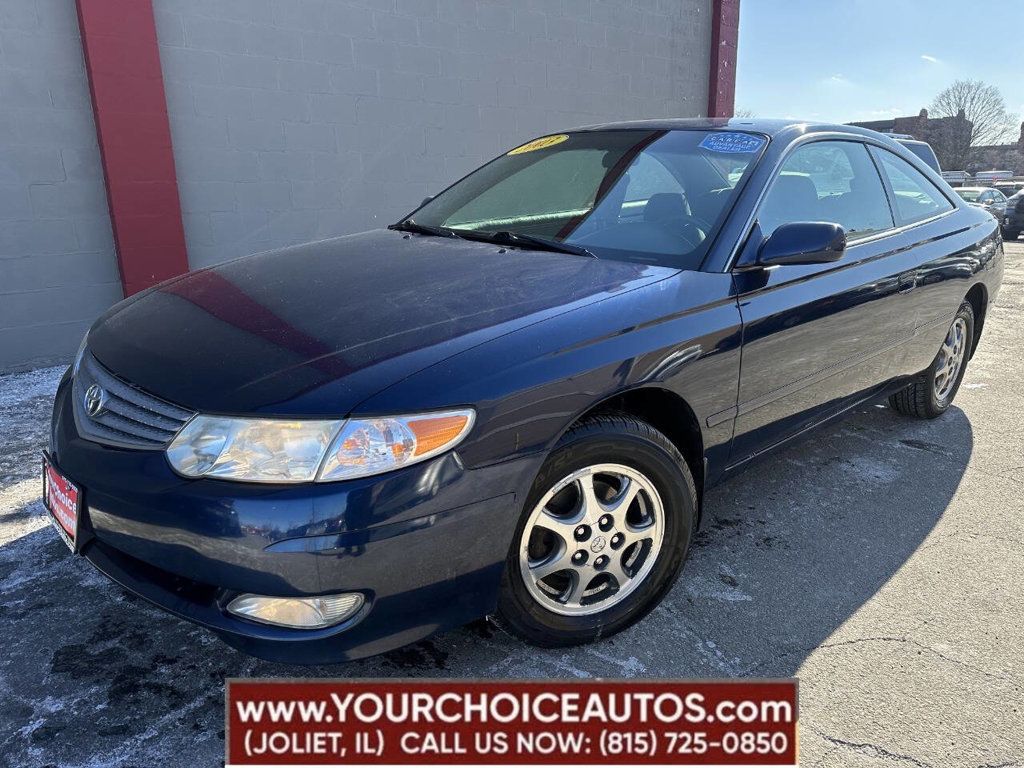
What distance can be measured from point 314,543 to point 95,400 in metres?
0.86

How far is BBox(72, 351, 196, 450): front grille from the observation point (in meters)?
1.85

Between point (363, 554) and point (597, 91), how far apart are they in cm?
732

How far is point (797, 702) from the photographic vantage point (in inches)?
81.2

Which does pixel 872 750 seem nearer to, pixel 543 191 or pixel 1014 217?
pixel 543 191

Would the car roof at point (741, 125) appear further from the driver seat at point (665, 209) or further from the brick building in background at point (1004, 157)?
the brick building in background at point (1004, 157)

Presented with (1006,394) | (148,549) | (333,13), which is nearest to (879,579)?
(148,549)

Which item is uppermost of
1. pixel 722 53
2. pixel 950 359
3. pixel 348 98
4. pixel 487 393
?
pixel 722 53

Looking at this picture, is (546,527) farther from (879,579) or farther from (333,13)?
(333,13)

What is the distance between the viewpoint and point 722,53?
9273mm

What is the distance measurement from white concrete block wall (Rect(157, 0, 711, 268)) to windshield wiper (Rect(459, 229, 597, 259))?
11.0 ft

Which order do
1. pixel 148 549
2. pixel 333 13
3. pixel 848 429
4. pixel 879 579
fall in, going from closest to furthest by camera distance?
1. pixel 148 549
2. pixel 879 579
3. pixel 848 429
4. pixel 333 13

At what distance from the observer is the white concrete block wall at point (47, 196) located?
468 cm

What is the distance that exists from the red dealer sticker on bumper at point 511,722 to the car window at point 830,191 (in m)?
1.57

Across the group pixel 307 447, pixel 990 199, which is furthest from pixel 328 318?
pixel 990 199
